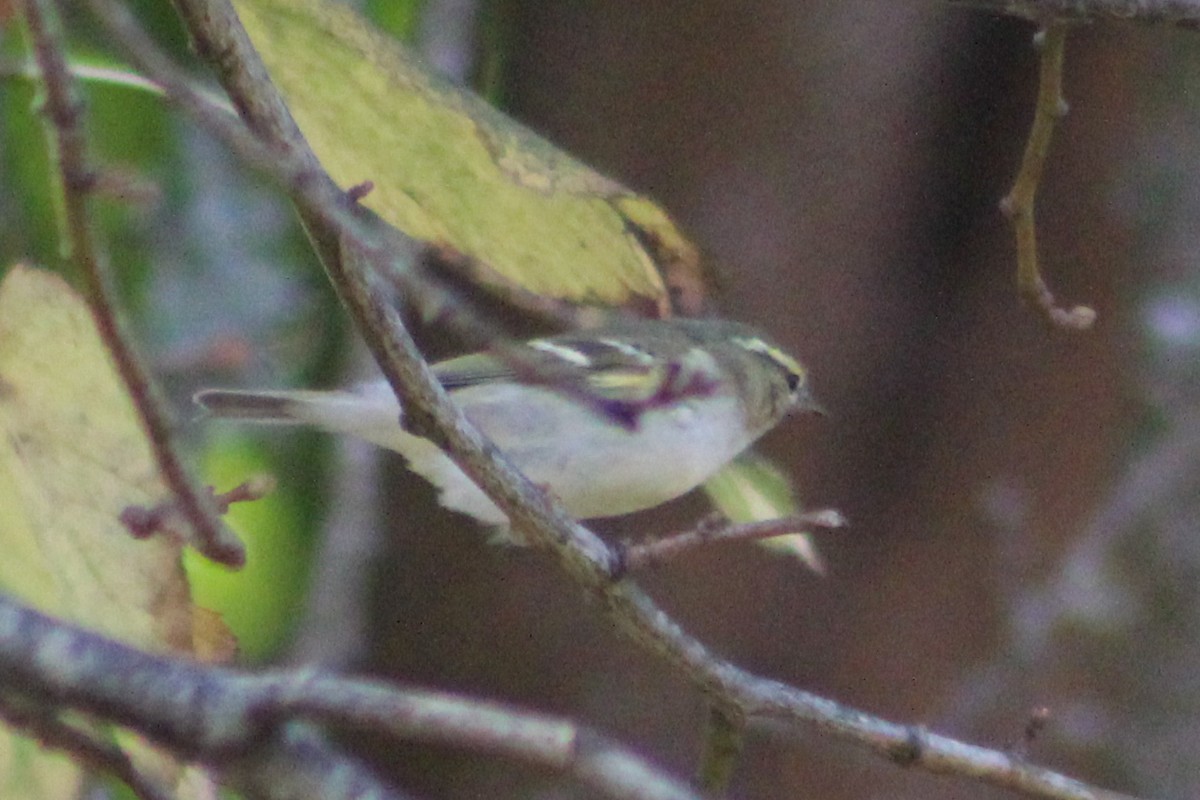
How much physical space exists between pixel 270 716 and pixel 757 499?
2.75ft

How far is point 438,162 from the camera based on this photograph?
2.71ft

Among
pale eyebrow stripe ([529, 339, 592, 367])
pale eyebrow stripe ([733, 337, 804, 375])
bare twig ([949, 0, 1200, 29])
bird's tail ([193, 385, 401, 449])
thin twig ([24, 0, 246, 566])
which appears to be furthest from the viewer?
pale eyebrow stripe ([733, 337, 804, 375])

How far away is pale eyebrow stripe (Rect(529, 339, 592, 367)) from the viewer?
1.71 metres

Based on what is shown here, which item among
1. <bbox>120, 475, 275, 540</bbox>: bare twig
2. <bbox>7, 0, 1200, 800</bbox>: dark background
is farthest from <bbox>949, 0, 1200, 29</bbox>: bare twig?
<bbox>7, 0, 1200, 800</bbox>: dark background

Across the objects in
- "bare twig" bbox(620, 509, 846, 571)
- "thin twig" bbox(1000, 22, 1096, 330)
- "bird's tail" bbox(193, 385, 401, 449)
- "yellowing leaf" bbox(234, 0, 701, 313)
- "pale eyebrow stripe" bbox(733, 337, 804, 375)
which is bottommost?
"bare twig" bbox(620, 509, 846, 571)

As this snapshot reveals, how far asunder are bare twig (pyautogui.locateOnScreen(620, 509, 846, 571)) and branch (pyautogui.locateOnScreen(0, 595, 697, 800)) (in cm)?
33

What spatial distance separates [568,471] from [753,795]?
1.93 feet

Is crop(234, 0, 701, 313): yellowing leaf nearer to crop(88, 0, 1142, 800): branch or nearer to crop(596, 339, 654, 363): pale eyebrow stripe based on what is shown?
crop(88, 0, 1142, 800): branch

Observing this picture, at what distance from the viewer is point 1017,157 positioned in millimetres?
1925

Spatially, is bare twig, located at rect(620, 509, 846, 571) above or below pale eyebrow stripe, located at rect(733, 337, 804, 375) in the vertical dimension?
below

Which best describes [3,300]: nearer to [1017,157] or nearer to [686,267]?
[686,267]

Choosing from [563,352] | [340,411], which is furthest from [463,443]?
[563,352]

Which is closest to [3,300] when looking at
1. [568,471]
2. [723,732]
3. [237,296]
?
[723,732]

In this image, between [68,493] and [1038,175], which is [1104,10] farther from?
[68,493]
